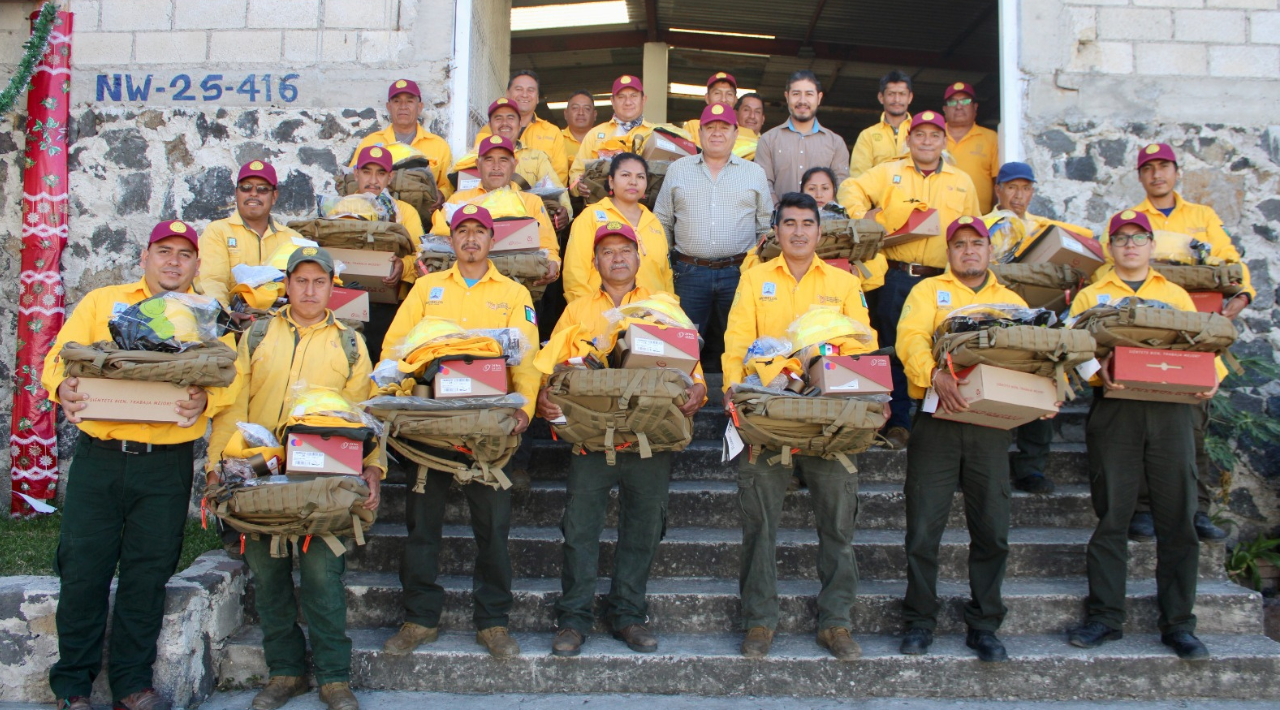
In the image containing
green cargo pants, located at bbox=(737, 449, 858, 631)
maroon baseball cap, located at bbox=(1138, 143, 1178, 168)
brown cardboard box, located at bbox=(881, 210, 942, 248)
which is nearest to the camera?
green cargo pants, located at bbox=(737, 449, 858, 631)

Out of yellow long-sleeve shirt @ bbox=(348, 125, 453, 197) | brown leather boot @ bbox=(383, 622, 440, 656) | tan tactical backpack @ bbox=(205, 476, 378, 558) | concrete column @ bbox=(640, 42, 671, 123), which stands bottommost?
brown leather boot @ bbox=(383, 622, 440, 656)

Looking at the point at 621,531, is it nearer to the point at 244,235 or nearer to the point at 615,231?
the point at 615,231

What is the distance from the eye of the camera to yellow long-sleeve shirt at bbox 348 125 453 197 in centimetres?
630

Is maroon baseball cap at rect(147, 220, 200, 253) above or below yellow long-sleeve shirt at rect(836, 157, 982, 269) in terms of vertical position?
below

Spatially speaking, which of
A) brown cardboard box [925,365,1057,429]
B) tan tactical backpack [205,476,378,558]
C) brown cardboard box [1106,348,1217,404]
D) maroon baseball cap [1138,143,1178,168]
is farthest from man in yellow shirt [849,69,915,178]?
tan tactical backpack [205,476,378,558]

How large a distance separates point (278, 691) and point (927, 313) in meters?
3.36

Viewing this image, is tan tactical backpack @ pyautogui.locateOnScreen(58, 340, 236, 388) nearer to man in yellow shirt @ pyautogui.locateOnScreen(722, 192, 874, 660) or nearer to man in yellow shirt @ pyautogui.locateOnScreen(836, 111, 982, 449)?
man in yellow shirt @ pyautogui.locateOnScreen(722, 192, 874, 660)

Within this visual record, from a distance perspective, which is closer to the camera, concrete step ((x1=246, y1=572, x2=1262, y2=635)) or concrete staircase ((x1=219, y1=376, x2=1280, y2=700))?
concrete staircase ((x1=219, y1=376, x2=1280, y2=700))

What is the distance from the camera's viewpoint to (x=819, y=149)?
6.43 meters

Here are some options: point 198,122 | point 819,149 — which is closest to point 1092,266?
point 819,149

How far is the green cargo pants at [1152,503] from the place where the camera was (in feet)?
13.8

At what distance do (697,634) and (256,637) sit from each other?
2.06m

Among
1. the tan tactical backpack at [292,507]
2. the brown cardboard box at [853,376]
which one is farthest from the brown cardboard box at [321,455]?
the brown cardboard box at [853,376]

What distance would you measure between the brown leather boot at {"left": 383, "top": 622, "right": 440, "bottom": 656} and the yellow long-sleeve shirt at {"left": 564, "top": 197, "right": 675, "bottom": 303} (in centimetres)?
193
